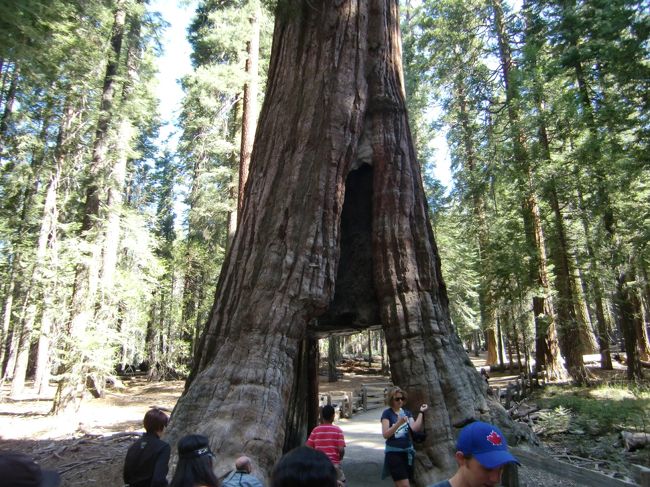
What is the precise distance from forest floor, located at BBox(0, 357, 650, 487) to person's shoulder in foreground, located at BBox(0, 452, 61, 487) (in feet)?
18.9

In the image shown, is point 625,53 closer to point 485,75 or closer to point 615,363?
point 485,75

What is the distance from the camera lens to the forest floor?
302 inches

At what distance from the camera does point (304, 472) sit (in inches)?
71.4

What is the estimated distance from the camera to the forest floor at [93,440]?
7676 mm

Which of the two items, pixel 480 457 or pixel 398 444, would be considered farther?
pixel 398 444

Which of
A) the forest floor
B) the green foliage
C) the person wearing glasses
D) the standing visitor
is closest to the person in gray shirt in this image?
the standing visitor

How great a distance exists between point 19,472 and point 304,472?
1.07 metres

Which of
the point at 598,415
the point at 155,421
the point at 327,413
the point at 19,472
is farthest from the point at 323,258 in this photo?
the point at 598,415

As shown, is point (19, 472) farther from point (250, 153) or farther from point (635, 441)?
point (250, 153)

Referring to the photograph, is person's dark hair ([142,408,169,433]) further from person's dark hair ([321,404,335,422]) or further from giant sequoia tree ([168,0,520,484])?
person's dark hair ([321,404,335,422])

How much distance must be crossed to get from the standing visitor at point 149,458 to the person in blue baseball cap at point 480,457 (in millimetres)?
2652

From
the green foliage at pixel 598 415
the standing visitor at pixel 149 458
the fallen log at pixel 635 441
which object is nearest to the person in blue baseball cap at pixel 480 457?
the standing visitor at pixel 149 458

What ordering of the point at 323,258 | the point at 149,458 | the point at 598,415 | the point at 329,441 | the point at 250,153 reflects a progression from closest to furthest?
1. the point at 149,458
2. the point at 329,441
3. the point at 323,258
4. the point at 598,415
5. the point at 250,153

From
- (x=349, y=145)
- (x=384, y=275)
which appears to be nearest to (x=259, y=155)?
(x=349, y=145)
